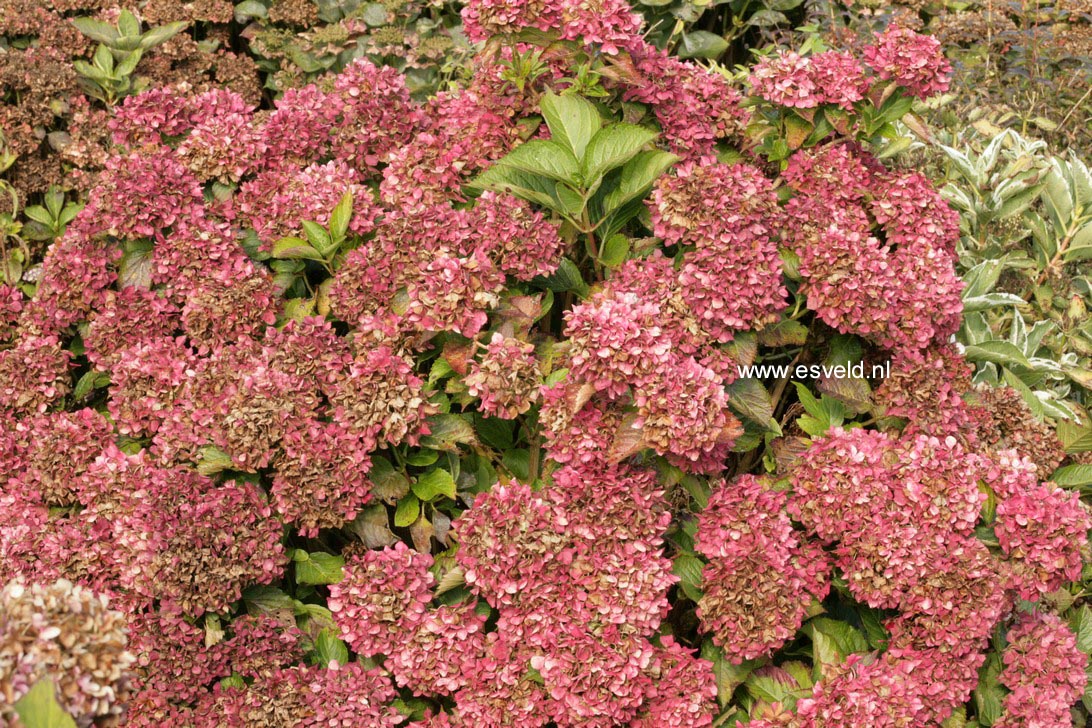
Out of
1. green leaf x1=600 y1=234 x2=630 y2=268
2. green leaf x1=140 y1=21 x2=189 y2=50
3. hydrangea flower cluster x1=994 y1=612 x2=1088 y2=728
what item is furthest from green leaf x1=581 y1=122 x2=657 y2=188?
green leaf x1=140 y1=21 x2=189 y2=50

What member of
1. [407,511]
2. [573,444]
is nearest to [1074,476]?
[573,444]

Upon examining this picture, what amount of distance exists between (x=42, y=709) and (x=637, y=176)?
1774mm

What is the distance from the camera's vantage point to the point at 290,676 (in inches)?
102

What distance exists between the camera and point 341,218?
9.45 ft

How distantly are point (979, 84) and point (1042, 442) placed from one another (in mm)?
3123

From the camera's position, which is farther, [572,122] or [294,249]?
[294,249]

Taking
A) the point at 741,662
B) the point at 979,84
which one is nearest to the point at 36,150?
the point at 741,662

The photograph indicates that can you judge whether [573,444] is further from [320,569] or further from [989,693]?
[989,693]

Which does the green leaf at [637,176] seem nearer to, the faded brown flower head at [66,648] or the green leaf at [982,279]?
the green leaf at [982,279]

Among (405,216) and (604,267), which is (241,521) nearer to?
(405,216)

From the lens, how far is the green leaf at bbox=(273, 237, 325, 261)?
2883mm

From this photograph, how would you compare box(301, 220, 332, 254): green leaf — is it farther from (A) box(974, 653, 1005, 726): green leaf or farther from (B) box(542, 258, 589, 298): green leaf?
(A) box(974, 653, 1005, 726): green leaf

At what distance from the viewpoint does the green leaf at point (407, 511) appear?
273 cm

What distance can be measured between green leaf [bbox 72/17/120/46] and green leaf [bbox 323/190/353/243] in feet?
7.37
